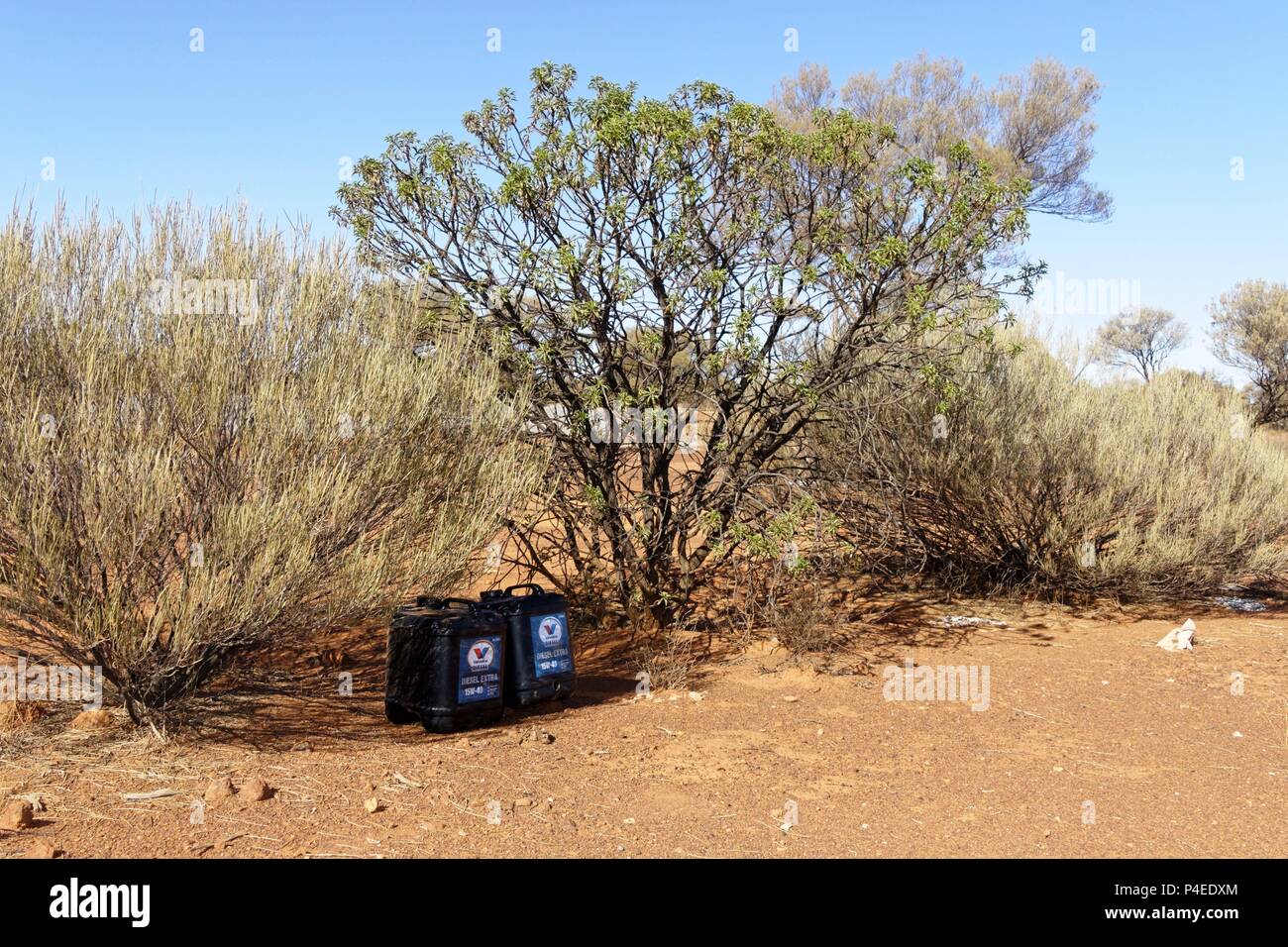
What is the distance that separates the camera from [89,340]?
531 centimetres

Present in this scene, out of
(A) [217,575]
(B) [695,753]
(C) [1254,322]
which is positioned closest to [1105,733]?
(B) [695,753]

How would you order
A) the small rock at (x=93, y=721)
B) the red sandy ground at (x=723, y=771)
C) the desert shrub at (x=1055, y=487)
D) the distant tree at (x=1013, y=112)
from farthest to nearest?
the distant tree at (x=1013, y=112) → the desert shrub at (x=1055, y=487) → the small rock at (x=93, y=721) → the red sandy ground at (x=723, y=771)

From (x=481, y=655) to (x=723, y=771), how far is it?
1.56 meters

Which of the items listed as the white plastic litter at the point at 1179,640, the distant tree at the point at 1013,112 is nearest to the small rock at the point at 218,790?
the white plastic litter at the point at 1179,640

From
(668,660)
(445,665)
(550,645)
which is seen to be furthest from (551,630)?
(668,660)

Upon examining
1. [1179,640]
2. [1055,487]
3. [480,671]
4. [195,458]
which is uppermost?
[195,458]

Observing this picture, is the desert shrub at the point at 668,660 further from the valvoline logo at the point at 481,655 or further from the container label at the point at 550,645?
the valvoline logo at the point at 481,655

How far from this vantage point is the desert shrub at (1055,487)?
9500 mm

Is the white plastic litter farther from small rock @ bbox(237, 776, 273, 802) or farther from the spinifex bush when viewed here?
small rock @ bbox(237, 776, 273, 802)

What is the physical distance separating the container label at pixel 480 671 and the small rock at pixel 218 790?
57.5 inches

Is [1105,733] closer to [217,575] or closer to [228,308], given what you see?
[217,575]

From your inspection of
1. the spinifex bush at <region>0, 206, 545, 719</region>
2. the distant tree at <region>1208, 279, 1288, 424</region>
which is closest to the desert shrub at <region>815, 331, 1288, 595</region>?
the spinifex bush at <region>0, 206, 545, 719</region>

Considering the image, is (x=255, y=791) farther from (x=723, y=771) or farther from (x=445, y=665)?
(x=723, y=771)

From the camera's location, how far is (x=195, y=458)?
217 inches
